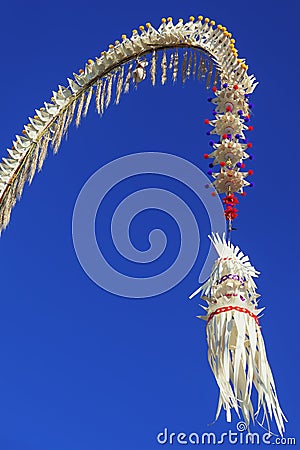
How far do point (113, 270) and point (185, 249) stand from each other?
0.91 metres

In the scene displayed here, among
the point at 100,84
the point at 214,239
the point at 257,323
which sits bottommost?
the point at 257,323

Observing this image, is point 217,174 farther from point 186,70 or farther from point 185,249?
point 186,70

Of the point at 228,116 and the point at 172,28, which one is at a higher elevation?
the point at 172,28

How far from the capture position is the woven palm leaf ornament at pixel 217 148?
7.86 m

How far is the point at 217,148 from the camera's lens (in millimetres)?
9602

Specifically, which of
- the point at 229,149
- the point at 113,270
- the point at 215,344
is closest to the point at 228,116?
the point at 229,149

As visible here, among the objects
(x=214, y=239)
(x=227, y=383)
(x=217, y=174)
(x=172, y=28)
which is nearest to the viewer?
(x=227, y=383)

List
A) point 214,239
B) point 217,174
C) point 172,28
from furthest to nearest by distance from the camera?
point 172,28, point 217,174, point 214,239

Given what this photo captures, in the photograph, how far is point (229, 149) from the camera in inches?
376

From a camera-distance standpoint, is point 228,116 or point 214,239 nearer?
point 214,239

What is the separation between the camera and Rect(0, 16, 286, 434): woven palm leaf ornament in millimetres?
7855

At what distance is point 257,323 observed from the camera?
27.0ft

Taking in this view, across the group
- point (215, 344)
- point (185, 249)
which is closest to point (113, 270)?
point (185, 249)

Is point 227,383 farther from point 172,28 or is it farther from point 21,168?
point 172,28
